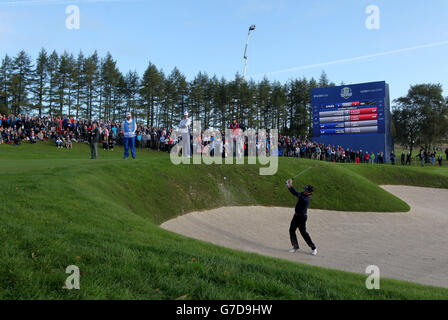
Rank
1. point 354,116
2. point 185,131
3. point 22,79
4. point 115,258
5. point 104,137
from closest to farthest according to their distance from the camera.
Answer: point 115,258, point 185,131, point 104,137, point 354,116, point 22,79

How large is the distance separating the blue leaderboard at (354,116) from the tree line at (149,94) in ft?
115

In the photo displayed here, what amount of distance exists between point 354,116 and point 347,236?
34.5 metres

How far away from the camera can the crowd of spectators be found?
36594mm

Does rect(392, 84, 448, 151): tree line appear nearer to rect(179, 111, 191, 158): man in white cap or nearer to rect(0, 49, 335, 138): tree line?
rect(0, 49, 335, 138): tree line

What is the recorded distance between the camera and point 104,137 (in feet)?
127

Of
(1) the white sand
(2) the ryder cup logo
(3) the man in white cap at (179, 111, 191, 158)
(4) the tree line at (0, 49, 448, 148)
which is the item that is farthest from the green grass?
(4) the tree line at (0, 49, 448, 148)

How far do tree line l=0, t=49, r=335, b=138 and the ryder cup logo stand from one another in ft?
118

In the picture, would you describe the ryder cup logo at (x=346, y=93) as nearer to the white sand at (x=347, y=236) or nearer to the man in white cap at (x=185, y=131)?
the white sand at (x=347, y=236)

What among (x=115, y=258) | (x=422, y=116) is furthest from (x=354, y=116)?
(x=115, y=258)

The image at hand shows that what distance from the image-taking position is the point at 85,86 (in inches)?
3147

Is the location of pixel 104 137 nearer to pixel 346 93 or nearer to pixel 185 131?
pixel 185 131

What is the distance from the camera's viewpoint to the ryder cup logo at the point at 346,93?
47.9m

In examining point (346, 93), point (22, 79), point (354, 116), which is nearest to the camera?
point (354, 116)

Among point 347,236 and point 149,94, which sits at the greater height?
point 149,94
